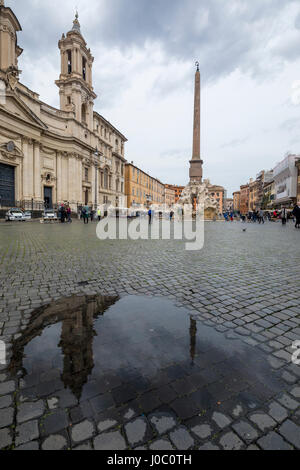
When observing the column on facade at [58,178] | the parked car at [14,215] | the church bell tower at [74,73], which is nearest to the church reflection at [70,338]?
the parked car at [14,215]

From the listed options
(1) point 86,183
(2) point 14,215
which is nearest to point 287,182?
(1) point 86,183

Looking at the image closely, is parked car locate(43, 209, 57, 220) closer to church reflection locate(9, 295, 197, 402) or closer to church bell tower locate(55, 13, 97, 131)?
church bell tower locate(55, 13, 97, 131)

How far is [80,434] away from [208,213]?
37.6 metres

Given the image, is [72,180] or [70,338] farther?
[72,180]

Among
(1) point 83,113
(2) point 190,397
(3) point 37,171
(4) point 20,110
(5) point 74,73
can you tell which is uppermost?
(5) point 74,73

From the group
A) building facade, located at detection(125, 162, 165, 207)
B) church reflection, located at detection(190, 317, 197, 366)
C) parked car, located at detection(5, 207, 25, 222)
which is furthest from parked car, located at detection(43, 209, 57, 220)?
building facade, located at detection(125, 162, 165, 207)

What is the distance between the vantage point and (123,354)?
219cm

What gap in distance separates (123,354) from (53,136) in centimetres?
3795

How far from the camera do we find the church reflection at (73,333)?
1943 mm

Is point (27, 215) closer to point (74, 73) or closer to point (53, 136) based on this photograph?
point (53, 136)

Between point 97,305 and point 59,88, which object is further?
point 59,88
